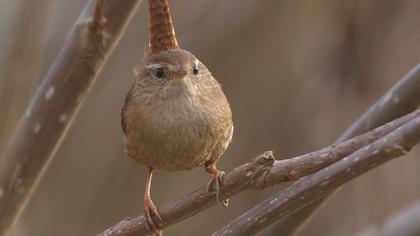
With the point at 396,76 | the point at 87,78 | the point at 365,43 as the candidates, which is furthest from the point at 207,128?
the point at 396,76

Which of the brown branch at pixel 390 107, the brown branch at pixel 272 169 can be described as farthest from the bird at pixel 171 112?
the brown branch at pixel 272 169

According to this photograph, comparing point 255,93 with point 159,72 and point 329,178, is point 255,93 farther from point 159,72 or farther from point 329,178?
point 329,178

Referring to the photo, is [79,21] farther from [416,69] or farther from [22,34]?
[416,69]

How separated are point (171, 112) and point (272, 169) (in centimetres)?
90

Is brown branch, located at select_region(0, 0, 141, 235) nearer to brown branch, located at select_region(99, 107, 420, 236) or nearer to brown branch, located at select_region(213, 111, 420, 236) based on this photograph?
brown branch, located at select_region(99, 107, 420, 236)

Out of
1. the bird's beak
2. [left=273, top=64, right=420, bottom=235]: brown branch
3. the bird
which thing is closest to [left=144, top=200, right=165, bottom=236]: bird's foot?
the bird

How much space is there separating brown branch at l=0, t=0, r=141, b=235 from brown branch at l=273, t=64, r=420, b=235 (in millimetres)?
803

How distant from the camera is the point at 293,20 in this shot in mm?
4305

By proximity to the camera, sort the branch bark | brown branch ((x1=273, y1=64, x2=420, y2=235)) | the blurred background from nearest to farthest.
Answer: brown branch ((x1=273, y1=64, x2=420, y2=235)) < the branch bark < the blurred background

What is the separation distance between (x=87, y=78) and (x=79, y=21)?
18cm

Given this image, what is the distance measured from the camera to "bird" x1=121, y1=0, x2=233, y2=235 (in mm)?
2842

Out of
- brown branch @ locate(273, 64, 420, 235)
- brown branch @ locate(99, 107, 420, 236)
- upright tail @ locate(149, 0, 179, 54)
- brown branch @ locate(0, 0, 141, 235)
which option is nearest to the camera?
brown branch @ locate(99, 107, 420, 236)

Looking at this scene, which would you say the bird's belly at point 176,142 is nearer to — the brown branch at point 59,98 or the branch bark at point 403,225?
the brown branch at point 59,98

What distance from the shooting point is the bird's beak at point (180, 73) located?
2973 millimetres
